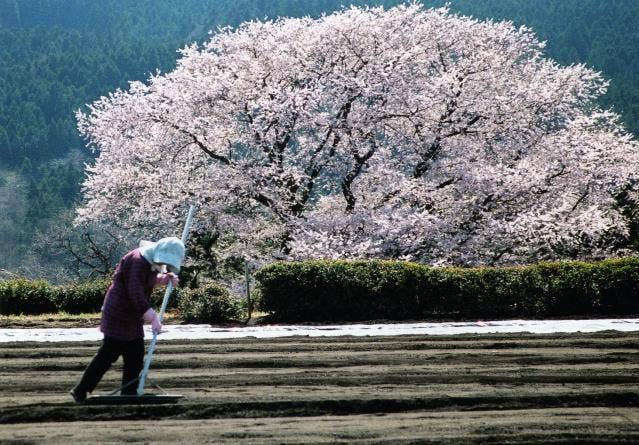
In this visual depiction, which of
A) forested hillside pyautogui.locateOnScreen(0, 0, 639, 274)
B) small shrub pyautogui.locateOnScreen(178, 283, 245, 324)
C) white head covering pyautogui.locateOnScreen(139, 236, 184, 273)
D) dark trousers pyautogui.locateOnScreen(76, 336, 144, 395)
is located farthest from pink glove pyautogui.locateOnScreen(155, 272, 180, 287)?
forested hillside pyautogui.locateOnScreen(0, 0, 639, 274)

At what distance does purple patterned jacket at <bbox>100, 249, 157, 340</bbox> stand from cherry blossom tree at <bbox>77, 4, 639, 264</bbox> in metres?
11.9

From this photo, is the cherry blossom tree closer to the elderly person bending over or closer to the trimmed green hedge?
the trimmed green hedge

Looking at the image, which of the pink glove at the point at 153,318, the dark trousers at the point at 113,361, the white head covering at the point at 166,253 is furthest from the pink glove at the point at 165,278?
the dark trousers at the point at 113,361

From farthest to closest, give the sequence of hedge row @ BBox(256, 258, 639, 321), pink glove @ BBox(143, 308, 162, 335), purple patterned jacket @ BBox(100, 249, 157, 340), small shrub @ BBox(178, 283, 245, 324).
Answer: hedge row @ BBox(256, 258, 639, 321), small shrub @ BBox(178, 283, 245, 324), purple patterned jacket @ BBox(100, 249, 157, 340), pink glove @ BBox(143, 308, 162, 335)

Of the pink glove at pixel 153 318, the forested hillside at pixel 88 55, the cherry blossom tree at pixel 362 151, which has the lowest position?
the pink glove at pixel 153 318

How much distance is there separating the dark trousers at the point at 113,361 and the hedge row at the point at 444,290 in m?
7.79

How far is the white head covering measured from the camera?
613 centimetres

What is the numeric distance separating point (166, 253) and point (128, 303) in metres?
0.52

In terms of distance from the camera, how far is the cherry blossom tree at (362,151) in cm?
1908

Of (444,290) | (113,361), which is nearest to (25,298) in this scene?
(444,290)

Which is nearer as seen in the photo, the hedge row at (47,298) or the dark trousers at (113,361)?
the dark trousers at (113,361)

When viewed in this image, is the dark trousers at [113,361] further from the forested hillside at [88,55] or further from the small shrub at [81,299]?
the forested hillside at [88,55]

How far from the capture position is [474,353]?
8.91 metres

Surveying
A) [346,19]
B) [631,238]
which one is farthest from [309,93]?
[631,238]
